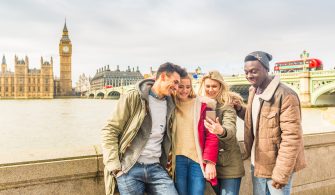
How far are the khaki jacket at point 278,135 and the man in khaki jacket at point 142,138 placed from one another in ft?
1.84

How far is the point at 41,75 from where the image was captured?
261 feet

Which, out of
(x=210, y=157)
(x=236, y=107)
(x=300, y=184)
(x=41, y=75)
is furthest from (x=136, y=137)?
(x=41, y=75)

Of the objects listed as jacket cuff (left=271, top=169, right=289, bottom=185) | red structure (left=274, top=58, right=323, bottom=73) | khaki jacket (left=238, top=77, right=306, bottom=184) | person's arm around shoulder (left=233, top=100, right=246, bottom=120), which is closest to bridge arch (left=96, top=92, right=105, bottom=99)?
red structure (left=274, top=58, right=323, bottom=73)

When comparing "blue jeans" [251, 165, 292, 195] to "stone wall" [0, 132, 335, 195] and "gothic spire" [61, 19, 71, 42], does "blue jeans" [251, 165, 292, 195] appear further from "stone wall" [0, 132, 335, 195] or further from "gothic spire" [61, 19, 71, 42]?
"gothic spire" [61, 19, 71, 42]

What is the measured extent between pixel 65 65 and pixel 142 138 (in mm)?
92116

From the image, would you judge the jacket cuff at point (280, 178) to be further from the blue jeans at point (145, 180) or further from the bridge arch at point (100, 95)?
the bridge arch at point (100, 95)

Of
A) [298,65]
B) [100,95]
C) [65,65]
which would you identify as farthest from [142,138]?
[65,65]

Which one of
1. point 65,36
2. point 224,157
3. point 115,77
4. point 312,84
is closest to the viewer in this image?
point 224,157

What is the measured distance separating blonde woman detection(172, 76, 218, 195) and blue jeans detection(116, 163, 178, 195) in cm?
11

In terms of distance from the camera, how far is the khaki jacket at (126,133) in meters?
1.84

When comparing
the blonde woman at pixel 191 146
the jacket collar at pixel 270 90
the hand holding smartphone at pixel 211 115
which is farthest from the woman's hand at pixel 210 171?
the jacket collar at pixel 270 90

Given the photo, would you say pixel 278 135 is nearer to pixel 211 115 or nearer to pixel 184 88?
pixel 211 115

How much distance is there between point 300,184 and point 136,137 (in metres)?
1.78

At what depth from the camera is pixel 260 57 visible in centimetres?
201
